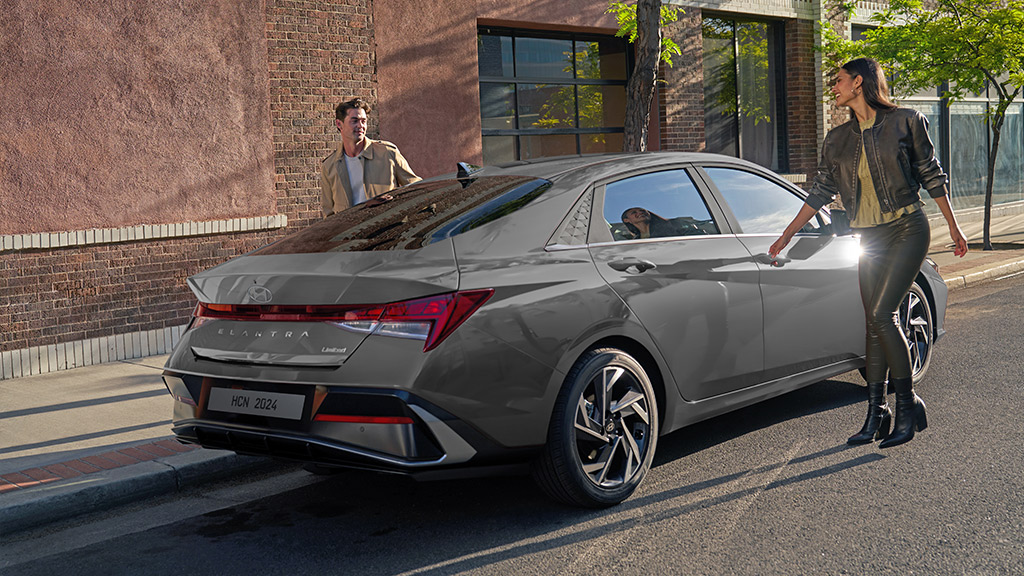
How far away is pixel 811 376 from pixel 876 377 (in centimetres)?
40

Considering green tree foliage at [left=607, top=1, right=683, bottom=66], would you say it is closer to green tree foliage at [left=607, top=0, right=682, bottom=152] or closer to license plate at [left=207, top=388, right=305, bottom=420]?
green tree foliage at [left=607, top=0, right=682, bottom=152]

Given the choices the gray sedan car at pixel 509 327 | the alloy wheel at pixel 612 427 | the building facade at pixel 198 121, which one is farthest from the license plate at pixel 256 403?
the building facade at pixel 198 121

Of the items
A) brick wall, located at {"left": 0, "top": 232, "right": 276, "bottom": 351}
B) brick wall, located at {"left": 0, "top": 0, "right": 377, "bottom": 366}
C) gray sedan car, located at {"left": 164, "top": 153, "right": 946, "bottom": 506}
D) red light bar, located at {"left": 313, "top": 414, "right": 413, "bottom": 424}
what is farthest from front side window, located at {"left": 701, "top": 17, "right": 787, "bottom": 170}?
red light bar, located at {"left": 313, "top": 414, "right": 413, "bottom": 424}

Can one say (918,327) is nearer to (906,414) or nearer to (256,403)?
(906,414)

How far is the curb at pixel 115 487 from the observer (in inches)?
189

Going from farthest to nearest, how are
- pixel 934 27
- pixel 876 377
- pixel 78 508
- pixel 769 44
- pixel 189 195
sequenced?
1. pixel 769 44
2. pixel 934 27
3. pixel 189 195
4. pixel 876 377
5. pixel 78 508

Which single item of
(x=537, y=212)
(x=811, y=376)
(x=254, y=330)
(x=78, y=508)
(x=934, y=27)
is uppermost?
(x=934, y=27)

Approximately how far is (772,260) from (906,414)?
1044mm

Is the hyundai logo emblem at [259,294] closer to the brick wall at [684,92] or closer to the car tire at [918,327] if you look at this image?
the car tire at [918,327]

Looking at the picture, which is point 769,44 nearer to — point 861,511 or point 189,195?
point 189,195

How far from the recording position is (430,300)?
4.01m

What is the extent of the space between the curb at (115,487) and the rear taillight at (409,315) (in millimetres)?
1708

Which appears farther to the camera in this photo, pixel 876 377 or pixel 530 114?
pixel 530 114

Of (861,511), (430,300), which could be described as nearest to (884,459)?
(861,511)
